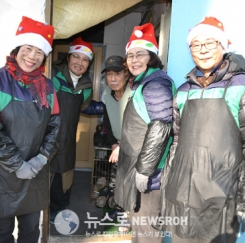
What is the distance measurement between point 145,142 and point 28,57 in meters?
1.04

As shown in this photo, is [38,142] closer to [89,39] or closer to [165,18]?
[165,18]

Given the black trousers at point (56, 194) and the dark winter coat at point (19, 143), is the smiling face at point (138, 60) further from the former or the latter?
the black trousers at point (56, 194)

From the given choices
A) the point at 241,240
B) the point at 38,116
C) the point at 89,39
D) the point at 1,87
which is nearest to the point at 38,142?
the point at 38,116

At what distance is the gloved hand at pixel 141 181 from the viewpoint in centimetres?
190

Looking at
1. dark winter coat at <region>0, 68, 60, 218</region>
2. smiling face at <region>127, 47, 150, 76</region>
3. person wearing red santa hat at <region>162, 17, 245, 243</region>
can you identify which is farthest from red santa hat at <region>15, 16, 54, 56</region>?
person wearing red santa hat at <region>162, 17, 245, 243</region>

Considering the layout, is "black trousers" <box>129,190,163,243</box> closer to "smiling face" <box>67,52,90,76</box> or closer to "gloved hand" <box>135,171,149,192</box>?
"gloved hand" <box>135,171,149,192</box>

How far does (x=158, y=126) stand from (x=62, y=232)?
6.09 feet

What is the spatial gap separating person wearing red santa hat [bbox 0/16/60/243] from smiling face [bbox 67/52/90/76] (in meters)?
1.14

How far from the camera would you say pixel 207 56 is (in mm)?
1713

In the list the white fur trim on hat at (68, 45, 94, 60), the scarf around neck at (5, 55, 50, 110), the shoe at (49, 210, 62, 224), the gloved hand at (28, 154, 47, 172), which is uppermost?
the white fur trim on hat at (68, 45, 94, 60)

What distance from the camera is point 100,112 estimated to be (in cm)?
363

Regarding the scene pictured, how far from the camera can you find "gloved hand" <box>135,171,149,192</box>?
1901 mm

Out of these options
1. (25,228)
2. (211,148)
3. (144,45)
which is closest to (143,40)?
(144,45)

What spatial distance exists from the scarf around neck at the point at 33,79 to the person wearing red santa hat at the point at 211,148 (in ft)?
3.28
